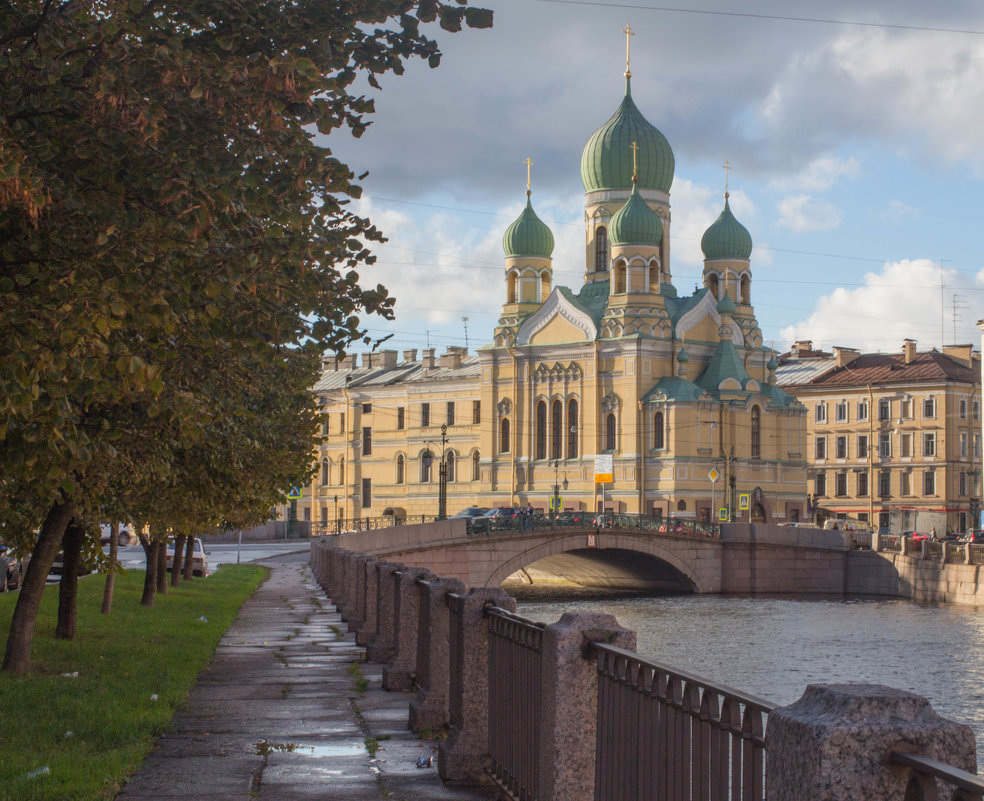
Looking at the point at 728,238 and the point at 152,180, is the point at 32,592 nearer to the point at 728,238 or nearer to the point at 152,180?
the point at 152,180

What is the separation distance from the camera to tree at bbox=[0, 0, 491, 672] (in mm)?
7527

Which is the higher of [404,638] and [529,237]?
[529,237]

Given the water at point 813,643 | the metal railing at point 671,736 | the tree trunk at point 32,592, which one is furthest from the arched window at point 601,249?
the metal railing at point 671,736

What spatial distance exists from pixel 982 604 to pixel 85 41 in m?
47.1

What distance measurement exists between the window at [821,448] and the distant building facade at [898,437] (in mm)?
61

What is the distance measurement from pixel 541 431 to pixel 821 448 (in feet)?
65.7

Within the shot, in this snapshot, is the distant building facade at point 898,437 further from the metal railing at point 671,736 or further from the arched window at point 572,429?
the metal railing at point 671,736

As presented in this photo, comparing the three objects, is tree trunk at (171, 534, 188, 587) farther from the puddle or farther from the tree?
the tree

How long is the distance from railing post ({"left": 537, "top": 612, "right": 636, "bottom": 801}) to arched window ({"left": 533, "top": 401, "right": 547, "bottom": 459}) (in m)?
71.3

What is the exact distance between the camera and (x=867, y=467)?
85.9 meters

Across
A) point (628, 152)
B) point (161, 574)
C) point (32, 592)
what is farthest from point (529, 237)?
point (32, 592)

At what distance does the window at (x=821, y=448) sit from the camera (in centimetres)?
8812

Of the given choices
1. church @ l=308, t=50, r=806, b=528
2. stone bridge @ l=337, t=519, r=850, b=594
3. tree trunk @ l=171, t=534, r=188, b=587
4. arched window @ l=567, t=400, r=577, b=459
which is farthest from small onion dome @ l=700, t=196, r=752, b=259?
tree trunk @ l=171, t=534, r=188, b=587

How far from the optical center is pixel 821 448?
290ft
